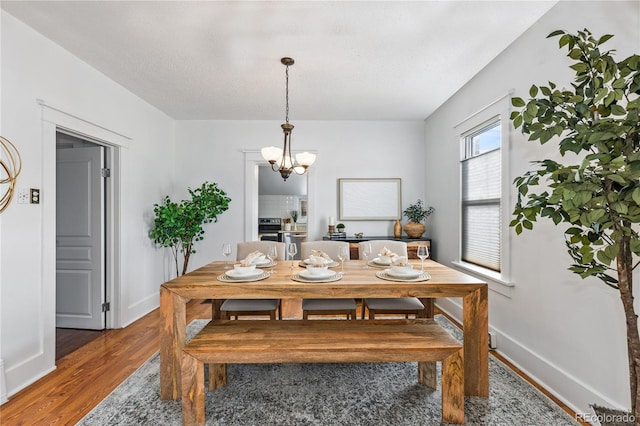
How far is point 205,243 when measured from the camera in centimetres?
442

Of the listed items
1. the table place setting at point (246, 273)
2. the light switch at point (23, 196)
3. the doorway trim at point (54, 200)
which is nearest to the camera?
the table place setting at point (246, 273)

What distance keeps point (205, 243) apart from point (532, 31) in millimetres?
4296

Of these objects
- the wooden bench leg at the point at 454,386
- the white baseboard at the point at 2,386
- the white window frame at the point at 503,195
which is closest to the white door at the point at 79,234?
the white baseboard at the point at 2,386

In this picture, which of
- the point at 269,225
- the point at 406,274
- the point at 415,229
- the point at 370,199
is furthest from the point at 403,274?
the point at 269,225

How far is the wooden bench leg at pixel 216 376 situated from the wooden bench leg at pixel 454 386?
146cm

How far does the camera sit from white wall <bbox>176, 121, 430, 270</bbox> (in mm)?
4406

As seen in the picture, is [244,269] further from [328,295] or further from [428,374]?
[428,374]

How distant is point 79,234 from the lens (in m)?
3.22

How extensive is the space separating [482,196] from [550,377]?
5.37 ft

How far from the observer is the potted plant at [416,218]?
4148mm

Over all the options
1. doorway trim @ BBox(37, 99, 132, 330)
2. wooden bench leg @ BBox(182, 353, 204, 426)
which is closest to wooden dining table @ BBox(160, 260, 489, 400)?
wooden bench leg @ BBox(182, 353, 204, 426)

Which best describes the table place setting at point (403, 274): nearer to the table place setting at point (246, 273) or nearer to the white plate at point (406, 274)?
the white plate at point (406, 274)

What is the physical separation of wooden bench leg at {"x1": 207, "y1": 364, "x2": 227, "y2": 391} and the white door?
1901 mm

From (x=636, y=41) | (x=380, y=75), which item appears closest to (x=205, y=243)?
(x=380, y=75)
